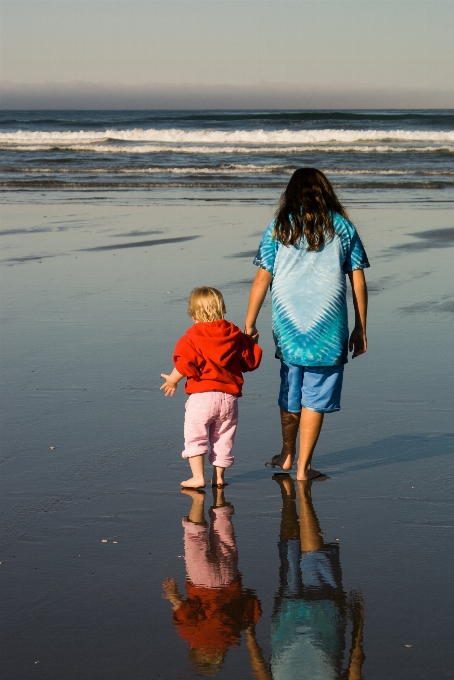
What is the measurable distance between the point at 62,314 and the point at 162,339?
1.20 metres

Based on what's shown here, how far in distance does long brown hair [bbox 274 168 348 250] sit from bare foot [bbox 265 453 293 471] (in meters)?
1.03

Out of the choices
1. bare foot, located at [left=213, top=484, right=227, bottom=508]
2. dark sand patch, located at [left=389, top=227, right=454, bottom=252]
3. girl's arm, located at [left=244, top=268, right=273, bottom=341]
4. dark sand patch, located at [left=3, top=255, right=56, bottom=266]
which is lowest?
bare foot, located at [left=213, top=484, right=227, bottom=508]

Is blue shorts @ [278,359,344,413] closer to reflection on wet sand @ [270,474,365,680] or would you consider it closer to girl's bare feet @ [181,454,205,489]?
girl's bare feet @ [181,454,205,489]

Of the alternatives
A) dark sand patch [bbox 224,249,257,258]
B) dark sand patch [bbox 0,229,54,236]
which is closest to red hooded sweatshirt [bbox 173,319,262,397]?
dark sand patch [bbox 224,249,257,258]

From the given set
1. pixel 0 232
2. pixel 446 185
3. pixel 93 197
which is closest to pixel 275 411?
pixel 0 232

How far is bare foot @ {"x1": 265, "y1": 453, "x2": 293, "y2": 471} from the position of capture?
14.4 feet

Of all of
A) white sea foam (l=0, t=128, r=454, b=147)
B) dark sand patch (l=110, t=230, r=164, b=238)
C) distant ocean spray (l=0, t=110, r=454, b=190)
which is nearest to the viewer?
dark sand patch (l=110, t=230, r=164, b=238)

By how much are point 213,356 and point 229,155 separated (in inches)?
1112

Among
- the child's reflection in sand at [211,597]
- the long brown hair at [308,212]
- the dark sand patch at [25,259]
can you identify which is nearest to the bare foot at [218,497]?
the child's reflection in sand at [211,597]

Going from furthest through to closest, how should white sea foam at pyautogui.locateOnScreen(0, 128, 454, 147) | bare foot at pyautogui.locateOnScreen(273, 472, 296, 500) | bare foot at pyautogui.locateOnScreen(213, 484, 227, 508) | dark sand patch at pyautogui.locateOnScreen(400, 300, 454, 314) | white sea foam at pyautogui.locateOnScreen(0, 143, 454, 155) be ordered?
white sea foam at pyautogui.locateOnScreen(0, 128, 454, 147) → white sea foam at pyautogui.locateOnScreen(0, 143, 454, 155) → dark sand patch at pyautogui.locateOnScreen(400, 300, 454, 314) → bare foot at pyautogui.locateOnScreen(273, 472, 296, 500) → bare foot at pyautogui.locateOnScreen(213, 484, 227, 508)

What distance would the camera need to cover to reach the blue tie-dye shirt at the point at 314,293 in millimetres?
4203

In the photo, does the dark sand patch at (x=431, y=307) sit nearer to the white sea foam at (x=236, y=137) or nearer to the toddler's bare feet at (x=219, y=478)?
the toddler's bare feet at (x=219, y=478)

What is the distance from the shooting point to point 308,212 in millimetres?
4145

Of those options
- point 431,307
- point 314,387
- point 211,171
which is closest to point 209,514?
point 314,387
